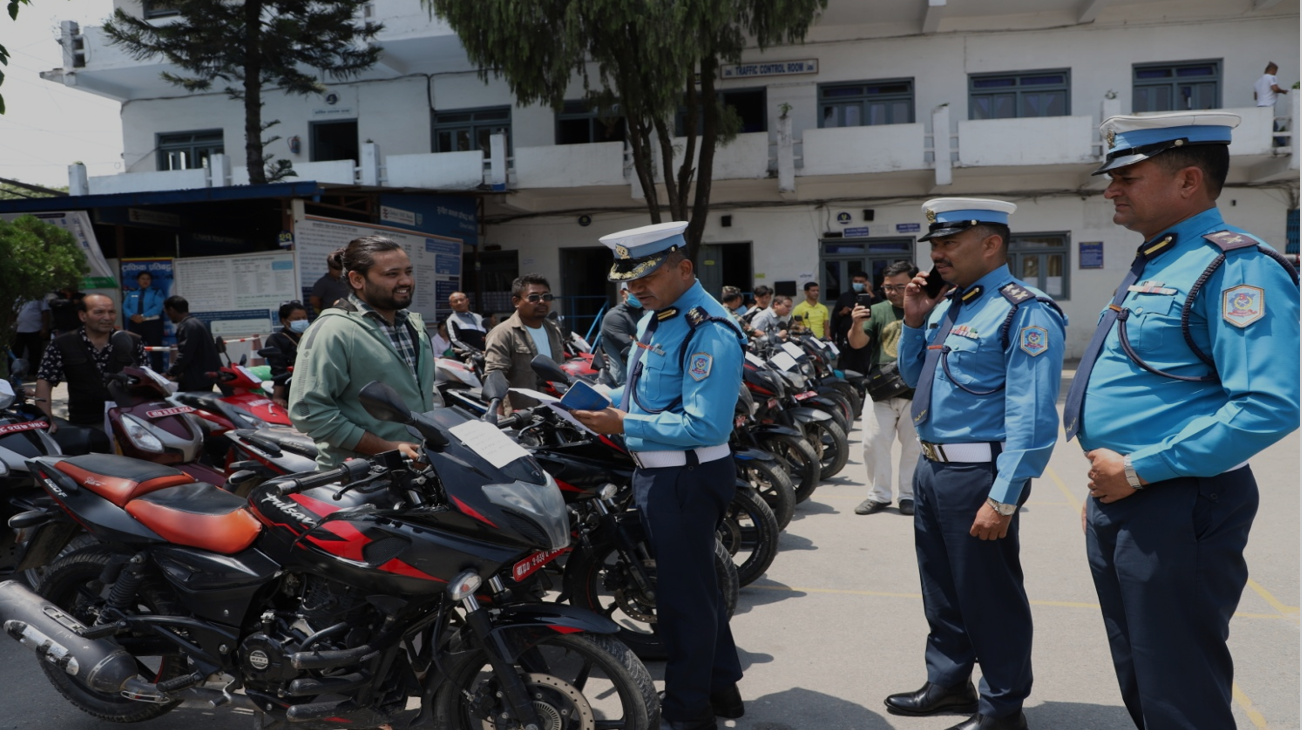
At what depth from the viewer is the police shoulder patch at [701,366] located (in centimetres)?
279

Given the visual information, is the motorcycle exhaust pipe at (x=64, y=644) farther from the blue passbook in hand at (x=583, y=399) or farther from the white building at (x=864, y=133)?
the white building at (x=864, y=133)

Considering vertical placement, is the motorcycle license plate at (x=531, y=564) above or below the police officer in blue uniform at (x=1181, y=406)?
below

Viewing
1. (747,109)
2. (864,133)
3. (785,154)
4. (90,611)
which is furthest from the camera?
(747,109)

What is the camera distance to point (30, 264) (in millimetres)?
6887

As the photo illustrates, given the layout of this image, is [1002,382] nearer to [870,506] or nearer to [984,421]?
[984,421]

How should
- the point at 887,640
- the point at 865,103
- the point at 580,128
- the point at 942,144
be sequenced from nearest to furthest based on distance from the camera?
the point at 887,640
the point at 942,144
the point at 865,103
the point at 580,128

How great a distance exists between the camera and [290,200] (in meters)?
12.6

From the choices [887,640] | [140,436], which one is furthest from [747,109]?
[887,640]

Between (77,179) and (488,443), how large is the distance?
19930mm

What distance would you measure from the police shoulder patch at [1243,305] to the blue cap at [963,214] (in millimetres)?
1029

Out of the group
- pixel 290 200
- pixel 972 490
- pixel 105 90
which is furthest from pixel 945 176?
pixel 105 90

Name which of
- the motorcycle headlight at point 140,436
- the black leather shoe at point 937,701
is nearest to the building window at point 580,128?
the motorcycle headlight at point 140,436

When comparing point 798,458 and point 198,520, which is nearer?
point 198,520

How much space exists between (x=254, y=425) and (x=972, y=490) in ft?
16.1
